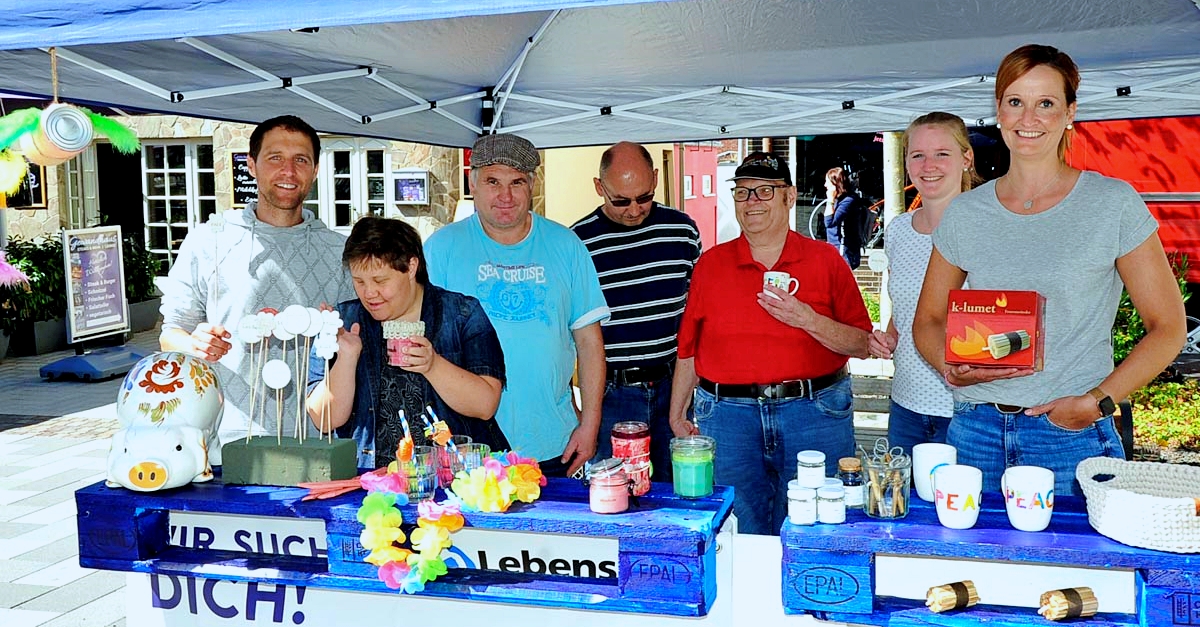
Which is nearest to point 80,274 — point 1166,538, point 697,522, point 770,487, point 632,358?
point 632,358

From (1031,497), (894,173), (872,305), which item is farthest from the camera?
(872,305)

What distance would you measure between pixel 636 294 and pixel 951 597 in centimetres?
225

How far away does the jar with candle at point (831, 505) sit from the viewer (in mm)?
1963

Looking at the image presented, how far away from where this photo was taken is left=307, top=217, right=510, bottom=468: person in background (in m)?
2.49

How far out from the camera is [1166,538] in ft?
5.88

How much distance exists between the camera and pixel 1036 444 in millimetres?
2227

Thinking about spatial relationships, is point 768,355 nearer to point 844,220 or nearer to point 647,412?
point 647,412

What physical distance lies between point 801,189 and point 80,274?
8.53 meters

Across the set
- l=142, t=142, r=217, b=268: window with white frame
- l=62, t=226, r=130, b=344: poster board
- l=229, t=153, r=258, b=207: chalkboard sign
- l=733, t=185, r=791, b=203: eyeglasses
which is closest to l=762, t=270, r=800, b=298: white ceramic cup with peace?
l=733, t=185, r=791, b=203: eyeglasses

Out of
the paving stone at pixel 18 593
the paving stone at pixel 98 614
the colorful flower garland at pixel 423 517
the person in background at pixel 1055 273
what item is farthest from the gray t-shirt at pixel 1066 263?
the paving stone at pixel 18 593

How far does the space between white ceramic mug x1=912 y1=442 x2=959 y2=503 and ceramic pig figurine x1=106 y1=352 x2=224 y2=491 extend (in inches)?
62.0

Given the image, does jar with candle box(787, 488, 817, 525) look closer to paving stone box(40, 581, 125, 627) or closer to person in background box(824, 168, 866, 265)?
paving stone box(40, 581, 125, 627)

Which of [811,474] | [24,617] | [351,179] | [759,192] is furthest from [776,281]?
[351,179]

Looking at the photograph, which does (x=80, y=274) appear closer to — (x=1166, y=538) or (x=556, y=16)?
(x=556, y=16)
